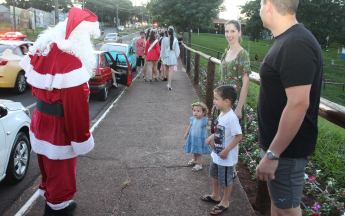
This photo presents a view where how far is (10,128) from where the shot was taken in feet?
11.6

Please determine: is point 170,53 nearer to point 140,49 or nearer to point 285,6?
point 140,49

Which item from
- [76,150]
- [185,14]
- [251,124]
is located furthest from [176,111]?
[185,14]

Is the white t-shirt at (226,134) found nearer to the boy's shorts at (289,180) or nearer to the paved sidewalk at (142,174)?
the paved sidewalk at (142,174)

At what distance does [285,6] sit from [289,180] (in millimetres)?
1064

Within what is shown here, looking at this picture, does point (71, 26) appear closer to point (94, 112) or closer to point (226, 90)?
point (226, 90)

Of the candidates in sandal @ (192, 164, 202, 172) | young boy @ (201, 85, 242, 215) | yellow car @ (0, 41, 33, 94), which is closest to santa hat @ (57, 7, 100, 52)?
young boy @ (201, 85, 242, 215)

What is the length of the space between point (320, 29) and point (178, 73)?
22.2 metres

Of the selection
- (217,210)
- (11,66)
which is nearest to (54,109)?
(217,210)

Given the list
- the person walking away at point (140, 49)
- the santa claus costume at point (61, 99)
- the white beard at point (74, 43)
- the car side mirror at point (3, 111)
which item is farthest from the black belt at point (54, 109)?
the person walking away at point (140, 49)

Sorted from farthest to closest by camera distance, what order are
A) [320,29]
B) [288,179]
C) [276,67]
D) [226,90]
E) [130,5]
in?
1. [130,5]
2. [320,29]
3. [226,90]
4. [288,179]
5. [276,67]

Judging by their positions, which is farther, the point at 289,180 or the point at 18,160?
the point at 18,160

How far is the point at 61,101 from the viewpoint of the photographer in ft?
8.26

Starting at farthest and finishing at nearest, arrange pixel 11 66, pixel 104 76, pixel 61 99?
pixel 104 76 → pixel 11 66 → pixel 61 99

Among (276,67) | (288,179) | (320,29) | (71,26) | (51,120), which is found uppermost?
(320,29)
